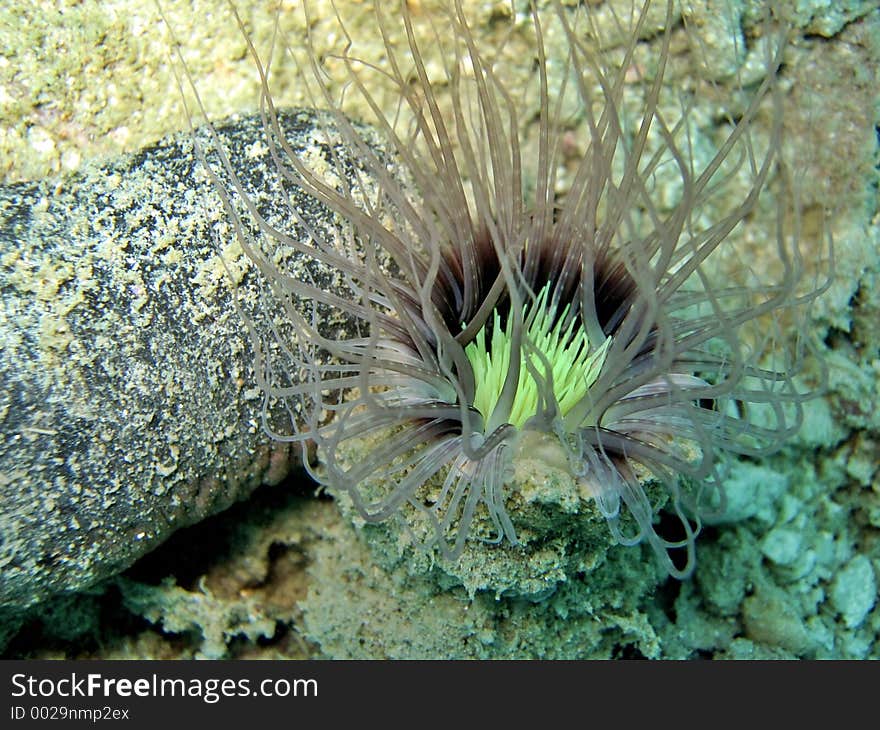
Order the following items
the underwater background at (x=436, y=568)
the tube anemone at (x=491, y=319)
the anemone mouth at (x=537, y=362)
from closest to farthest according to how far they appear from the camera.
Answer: the tube anemone at (x=491, y=319)
the anemone mouth at (x=537, y=362)
the underwater background at (x=436, y=568)

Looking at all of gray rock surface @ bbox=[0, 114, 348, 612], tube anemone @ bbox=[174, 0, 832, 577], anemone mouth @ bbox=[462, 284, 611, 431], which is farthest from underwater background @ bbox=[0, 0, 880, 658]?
anemone mouth @ bbox=[462, 284, 611, 431]

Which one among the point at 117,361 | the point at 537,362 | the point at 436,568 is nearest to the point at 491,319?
the point at 537,362

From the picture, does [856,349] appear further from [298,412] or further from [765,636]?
[298,412]

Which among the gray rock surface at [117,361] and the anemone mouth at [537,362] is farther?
the anemone mouth at [537,362]

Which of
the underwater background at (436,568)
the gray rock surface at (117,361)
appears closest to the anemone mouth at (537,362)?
the underwater background at (436,568)

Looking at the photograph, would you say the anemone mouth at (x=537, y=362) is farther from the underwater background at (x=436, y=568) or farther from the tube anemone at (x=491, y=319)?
the underwater background at (x=436, y=568)

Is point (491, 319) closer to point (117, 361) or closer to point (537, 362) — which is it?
point (537, 362)

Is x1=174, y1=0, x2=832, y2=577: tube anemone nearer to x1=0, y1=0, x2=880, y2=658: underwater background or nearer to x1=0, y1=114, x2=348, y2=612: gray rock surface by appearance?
x1=0, y1=114, x2=348, y2=612: gray rock surface
